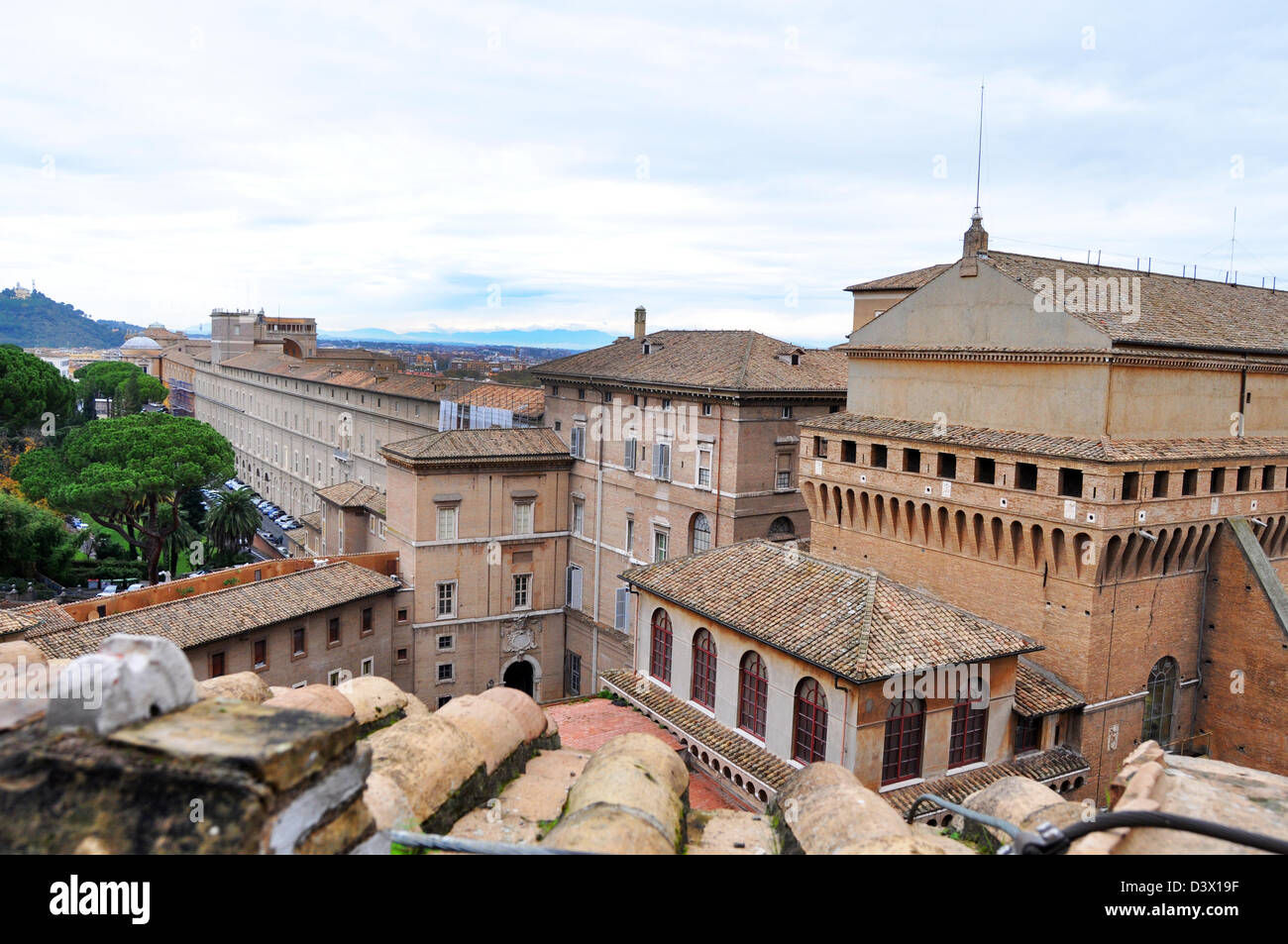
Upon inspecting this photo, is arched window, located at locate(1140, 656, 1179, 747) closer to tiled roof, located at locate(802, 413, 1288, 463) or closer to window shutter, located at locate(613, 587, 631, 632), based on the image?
tiled roof, located at locate(802, 413, 1288, 463)

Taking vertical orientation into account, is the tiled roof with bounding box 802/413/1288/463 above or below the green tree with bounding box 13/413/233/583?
above

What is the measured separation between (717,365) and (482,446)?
38.1ft

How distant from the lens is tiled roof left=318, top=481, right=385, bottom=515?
150 ft

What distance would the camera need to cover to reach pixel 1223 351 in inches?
966

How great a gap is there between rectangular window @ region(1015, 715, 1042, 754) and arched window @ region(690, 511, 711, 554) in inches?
647

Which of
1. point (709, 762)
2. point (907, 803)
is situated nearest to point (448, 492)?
point (709, 762)

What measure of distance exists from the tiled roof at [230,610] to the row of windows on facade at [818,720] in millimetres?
16024

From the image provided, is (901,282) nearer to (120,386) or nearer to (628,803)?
(628,803)

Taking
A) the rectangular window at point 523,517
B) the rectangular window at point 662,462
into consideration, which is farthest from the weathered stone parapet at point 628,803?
the rectangular window at point 523,517

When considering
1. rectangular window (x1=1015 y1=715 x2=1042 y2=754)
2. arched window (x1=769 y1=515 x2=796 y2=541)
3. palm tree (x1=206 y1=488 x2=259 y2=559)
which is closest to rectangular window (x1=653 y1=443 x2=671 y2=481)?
arched window (x1=769 y1=515 x2=796 y2=541)

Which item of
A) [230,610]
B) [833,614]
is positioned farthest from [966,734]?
[230,610]

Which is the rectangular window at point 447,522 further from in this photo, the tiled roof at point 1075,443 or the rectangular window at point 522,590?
the tiled roof at point 1075,443

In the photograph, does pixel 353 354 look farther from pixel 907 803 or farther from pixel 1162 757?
pixel 1162 757
